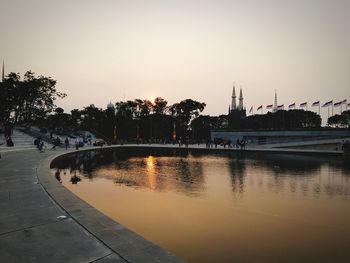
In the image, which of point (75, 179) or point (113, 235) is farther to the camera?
point (75, 179)

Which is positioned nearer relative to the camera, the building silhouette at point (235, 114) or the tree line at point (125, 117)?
the tree line at point (125, 117)

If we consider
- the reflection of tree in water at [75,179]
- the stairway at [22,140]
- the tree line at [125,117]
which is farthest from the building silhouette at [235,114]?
the reflection of tree in water at [75,179]

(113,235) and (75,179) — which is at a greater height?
(113,235)

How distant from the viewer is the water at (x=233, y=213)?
7348 millimetres

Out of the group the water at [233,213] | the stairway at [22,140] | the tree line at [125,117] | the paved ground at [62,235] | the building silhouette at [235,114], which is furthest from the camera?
the building silhouette at [235,114]

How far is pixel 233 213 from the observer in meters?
10.5

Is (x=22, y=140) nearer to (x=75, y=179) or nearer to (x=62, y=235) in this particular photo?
(x=75, y=179)

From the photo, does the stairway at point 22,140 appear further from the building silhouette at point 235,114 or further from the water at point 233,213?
the building silhouette at point 235,114

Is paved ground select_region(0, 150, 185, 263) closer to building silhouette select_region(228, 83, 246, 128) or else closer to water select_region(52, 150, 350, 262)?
water select_region(52, 150, 350, 262)

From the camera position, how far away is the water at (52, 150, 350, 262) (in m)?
7.35

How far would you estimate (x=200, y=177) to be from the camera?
1877 cm

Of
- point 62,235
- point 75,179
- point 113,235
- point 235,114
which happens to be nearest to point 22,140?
point 75,179

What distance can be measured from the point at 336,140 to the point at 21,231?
45888 mm

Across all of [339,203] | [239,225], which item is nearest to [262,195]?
[339,203]
